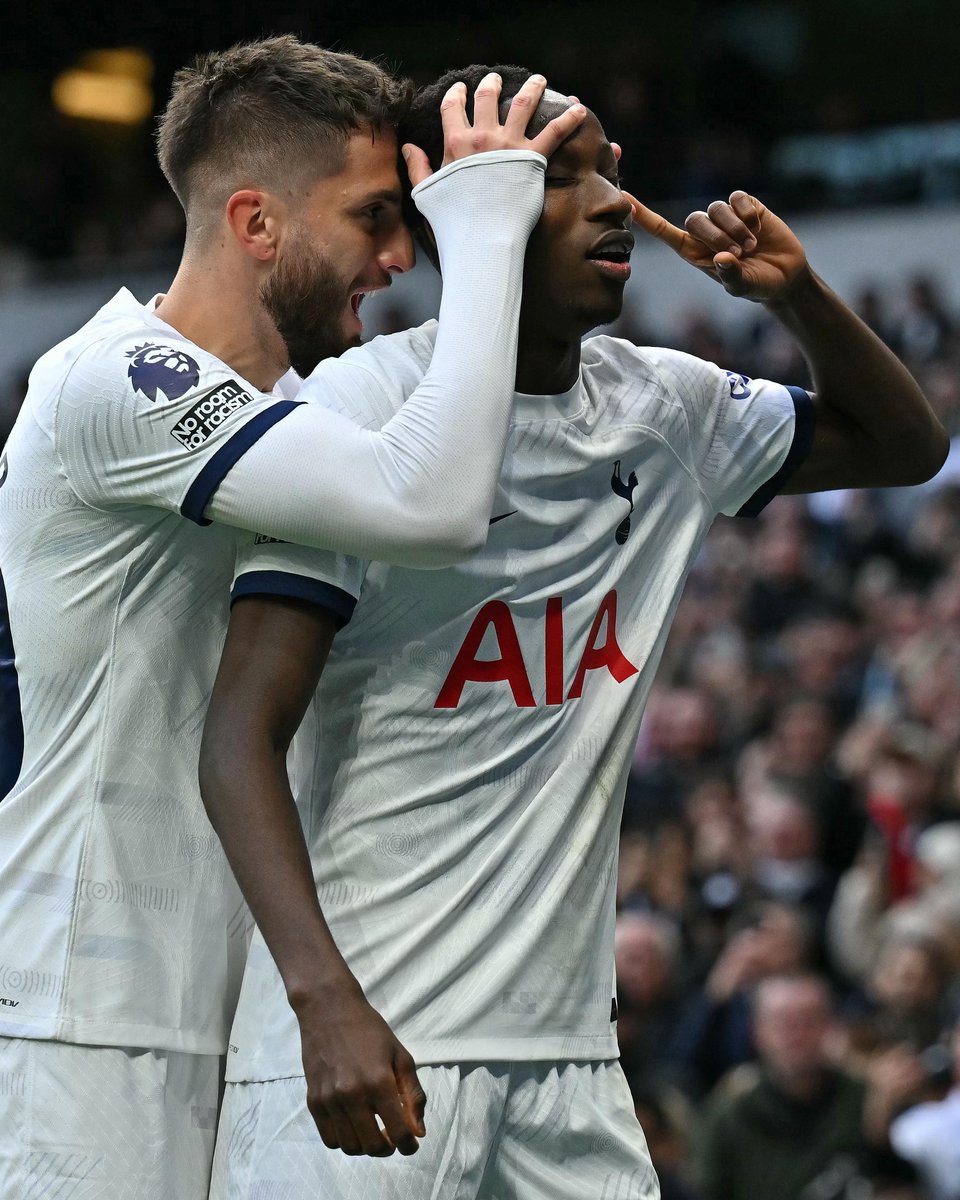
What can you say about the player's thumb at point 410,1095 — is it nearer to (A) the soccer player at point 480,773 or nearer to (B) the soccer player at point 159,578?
(A) the soccer player at point 480,773

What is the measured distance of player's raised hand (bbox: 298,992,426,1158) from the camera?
1.94 metres

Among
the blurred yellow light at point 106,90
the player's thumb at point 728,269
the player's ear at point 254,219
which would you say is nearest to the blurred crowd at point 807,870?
the player's thumb at point 728,269

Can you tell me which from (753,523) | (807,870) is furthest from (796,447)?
(753,523)

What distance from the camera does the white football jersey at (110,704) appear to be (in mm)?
2291

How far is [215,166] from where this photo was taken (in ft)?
8.76

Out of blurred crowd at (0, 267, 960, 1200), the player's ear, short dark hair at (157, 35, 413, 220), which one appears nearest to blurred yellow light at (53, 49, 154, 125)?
blurred crowd at (0, 267, 960, 1200)

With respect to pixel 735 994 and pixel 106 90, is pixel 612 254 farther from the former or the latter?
pixel 106 90

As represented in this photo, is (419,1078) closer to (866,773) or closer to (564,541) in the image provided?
(564,541)

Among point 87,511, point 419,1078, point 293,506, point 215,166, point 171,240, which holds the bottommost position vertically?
point 171,240

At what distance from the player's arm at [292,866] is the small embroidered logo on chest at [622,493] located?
47cm

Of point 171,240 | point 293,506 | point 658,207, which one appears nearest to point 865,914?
point 293,506

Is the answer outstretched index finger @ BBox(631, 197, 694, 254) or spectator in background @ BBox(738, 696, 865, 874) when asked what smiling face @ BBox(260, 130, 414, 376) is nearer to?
outstretched index finger @ BBox(631, 197, 694, 254)

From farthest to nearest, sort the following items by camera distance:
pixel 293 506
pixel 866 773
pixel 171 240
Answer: pixel 171 240, pixel 866 773, pixel 293 506

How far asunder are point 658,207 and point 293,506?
35.8 feet
